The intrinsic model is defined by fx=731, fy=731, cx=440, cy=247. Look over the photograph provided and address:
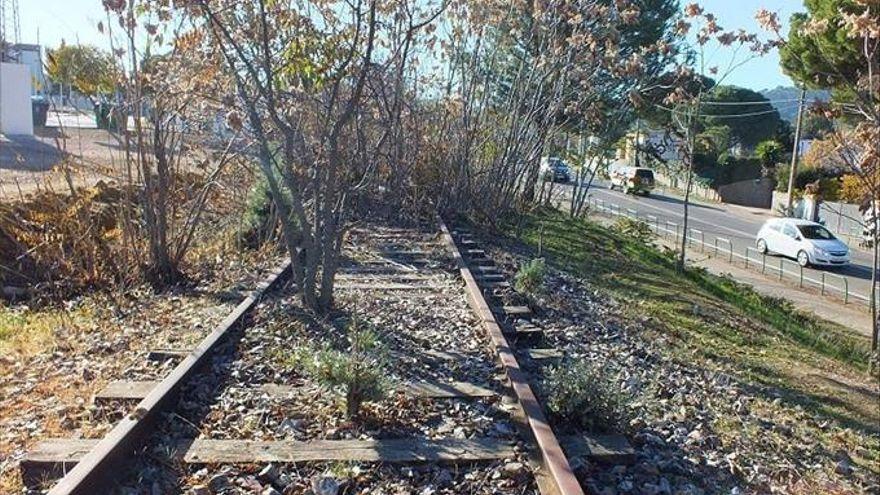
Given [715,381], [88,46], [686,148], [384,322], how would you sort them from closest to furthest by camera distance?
[715,381] < [384,322] < [88,46] < [686,148]

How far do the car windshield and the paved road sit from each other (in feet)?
4.27

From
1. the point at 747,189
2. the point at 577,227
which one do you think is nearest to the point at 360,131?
the point at 577,227

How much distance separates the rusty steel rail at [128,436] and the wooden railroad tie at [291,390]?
0.18m

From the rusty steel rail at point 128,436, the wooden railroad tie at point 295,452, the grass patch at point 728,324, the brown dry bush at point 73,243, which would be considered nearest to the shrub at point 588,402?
the wooden railroad tie at point 295,452

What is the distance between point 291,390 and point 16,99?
3051 centimetres

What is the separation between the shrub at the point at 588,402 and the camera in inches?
158

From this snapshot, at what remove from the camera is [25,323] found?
6527 mm

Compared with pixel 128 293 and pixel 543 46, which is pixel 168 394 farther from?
pixel 543 46

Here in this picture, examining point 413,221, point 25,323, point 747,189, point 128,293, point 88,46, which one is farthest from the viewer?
point 747,189

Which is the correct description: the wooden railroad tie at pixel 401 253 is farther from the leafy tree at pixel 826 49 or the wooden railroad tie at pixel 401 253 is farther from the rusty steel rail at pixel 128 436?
the leafy tree at pixel 826 49

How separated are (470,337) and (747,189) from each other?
1932 inches

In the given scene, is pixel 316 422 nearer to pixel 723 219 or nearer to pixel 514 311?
pixel 514 311

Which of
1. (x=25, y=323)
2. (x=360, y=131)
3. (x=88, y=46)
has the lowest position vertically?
(x=25, y=323)

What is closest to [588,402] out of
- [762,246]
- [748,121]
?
[762,246]
